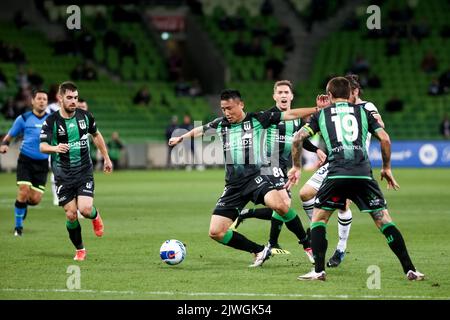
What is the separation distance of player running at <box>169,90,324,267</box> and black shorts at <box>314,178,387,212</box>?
4.02 feet

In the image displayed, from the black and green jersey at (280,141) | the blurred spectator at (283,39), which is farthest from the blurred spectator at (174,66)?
the black and green jersey at (280,141)

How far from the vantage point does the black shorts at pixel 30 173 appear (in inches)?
633

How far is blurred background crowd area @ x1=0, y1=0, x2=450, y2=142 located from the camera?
132 feet

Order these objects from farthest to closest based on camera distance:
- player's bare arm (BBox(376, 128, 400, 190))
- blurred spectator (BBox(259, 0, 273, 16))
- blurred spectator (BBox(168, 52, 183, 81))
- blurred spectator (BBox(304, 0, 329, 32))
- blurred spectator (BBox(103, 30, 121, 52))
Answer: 1. blurred spectator (BBox(259, 0, 273, 16))
2. blurred spectator (BBox(304, 0, 329, 32))
3. blurred spectator (BBox(168, 52, 183, 81))
4. blurred spectator (BBox(103, 30, 121, 52))
5. player's bare arm (BBox(376, 128, 400, 190))

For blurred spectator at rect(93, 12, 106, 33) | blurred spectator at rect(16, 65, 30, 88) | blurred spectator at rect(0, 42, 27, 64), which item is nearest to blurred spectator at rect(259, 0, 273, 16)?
blurred spectator at rect(93, 12, 106, 33)

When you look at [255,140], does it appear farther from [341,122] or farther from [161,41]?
[161,41]

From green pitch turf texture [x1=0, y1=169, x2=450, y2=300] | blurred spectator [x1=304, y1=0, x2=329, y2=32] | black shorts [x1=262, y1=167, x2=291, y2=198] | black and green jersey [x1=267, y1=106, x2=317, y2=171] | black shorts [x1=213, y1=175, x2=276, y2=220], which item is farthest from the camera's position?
blurred spectator [x1=304, y1=0, x2=329, y2=32]

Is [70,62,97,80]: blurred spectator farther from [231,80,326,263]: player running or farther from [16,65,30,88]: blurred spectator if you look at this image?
[231,80,326,263]: player running

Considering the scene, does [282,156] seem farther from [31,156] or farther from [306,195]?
[31,156]

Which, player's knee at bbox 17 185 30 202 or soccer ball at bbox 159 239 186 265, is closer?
soccer ball at bbox 159 239 186 265

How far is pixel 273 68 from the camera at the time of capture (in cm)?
4344

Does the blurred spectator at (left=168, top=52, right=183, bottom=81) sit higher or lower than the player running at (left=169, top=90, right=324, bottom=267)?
higher

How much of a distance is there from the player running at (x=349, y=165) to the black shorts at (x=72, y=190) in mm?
3553
